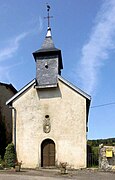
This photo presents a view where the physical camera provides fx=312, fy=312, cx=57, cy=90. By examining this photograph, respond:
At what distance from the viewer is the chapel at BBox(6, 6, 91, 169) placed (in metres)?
22.8

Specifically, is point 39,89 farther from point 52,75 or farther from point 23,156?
point 23,156

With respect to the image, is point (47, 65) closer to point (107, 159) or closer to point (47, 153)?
point (47, 153)

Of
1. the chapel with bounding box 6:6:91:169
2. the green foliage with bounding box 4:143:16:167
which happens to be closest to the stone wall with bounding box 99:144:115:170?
the chapel with bounding box 6:6:91:169

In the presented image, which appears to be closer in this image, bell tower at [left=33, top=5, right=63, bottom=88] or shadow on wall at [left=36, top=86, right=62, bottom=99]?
shadow on wall at [left=36, top=86, right=62, bottom=99]

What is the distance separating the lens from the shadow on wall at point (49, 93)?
23.9 m

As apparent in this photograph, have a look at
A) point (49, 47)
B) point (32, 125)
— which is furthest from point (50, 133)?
point (49, 47)

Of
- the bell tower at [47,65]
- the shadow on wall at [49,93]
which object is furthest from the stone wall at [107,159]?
the bell tower at [47,65]

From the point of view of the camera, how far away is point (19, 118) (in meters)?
23.9

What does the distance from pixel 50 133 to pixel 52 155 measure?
1633mm

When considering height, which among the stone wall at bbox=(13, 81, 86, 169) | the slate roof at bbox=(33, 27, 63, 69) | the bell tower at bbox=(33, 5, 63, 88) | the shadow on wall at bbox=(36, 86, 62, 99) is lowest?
the stone wall at bbox=(13, 81, 86, 169)

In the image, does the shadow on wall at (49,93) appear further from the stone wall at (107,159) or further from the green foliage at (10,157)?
the stone wall at (107,159)

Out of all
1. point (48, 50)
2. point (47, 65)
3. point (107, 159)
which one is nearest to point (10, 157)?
point (107, 159)

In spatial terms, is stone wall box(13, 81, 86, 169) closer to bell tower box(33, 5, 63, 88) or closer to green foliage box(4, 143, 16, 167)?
green foliage box(4, 143, 16, 167)

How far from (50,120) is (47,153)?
2467mm
